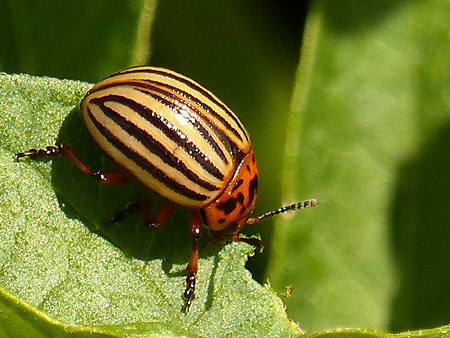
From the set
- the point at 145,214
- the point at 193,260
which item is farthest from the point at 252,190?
the point at 145,214

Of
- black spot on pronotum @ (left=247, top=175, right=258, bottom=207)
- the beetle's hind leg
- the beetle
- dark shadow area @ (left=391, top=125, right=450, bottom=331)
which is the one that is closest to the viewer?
the beetle's hind leg

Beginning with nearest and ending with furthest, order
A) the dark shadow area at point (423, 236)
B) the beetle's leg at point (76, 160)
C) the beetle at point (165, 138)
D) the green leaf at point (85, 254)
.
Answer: the green leaf at point (85, 254) → the beetle's leg at point (76, 160) → the beetle at point (165, 138) → the dark shadow area at point (423, 236)

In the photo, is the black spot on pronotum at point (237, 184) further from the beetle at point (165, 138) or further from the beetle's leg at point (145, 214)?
the beetle's leg at point (145, 214)

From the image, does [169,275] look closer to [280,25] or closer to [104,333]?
[104,333]

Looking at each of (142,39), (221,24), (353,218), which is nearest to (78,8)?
(142,39)

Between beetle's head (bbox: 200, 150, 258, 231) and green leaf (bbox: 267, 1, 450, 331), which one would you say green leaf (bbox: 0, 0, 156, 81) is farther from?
green leaf (bbox: 267, 1, 450, 331)

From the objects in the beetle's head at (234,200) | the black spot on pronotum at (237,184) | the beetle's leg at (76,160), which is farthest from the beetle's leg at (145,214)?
the black spot on pronotum at (237,184)

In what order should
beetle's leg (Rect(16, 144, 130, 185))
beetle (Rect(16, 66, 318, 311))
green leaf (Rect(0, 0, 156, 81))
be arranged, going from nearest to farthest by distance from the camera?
beetle's leg (Rect(16, 144, 130, 185))
beetle (Rect(16, 66, 318, 311))
green leaf (Rect(0, 0, 156, 81))

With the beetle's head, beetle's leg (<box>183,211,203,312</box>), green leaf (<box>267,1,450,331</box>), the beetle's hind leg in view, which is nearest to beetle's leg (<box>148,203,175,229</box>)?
the beetle's hind leg

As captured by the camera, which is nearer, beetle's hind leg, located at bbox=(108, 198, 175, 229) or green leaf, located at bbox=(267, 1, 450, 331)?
beetle's hind leg, located at bbox=(108, 198, 175, 229)
